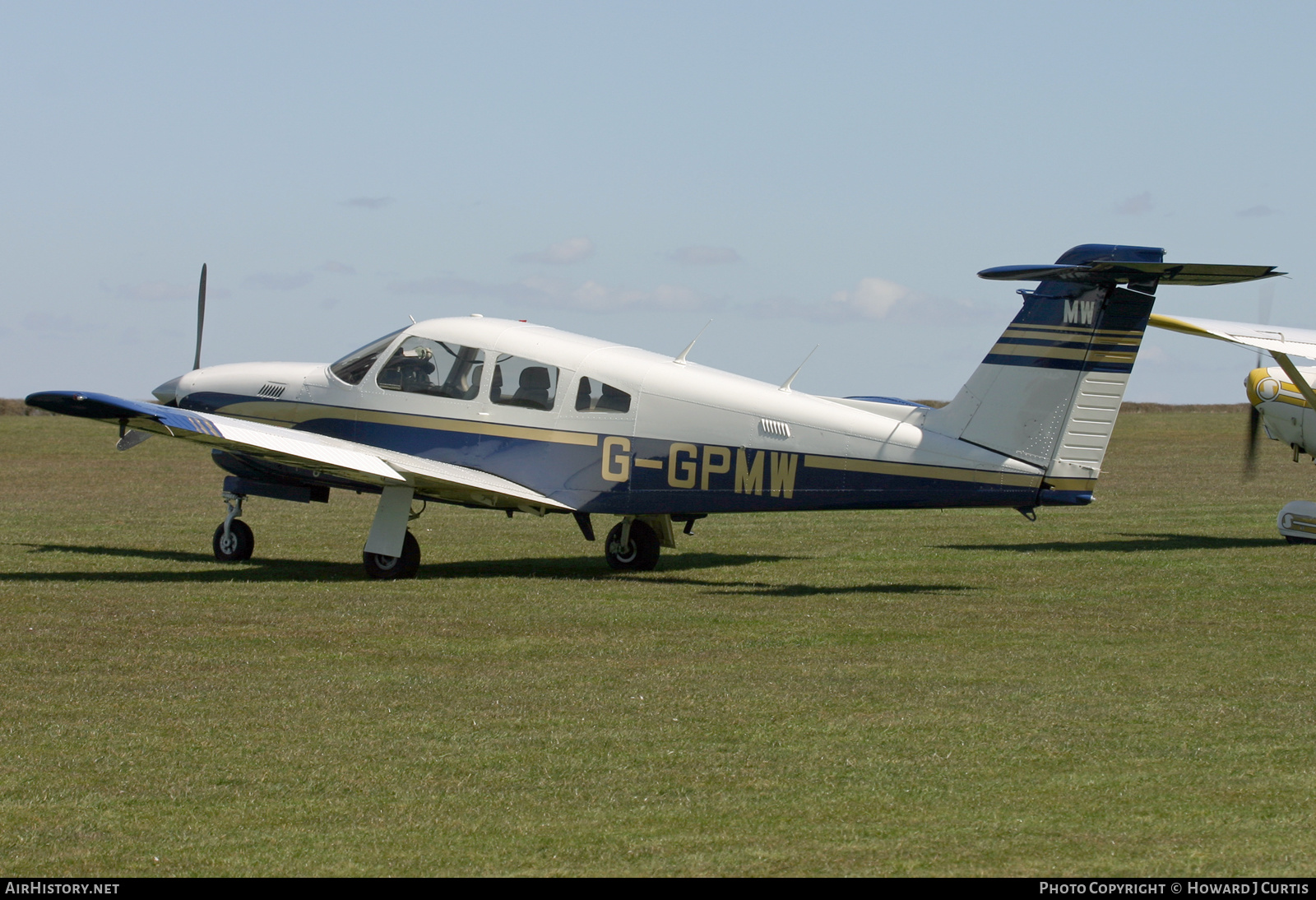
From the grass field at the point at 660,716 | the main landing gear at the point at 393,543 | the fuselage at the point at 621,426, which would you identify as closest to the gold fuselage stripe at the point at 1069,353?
the fuselage at the point at 621,426

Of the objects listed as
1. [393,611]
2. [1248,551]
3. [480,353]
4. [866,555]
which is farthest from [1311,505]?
[393,611]

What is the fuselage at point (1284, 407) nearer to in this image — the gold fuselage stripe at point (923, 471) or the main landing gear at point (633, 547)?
the gold fuselage stripe at point (923, 471)

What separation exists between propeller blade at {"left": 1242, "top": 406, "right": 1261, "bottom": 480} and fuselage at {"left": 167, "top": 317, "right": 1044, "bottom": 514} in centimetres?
644

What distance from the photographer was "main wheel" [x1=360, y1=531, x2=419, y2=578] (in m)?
14.0

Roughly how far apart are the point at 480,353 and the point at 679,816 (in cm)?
928

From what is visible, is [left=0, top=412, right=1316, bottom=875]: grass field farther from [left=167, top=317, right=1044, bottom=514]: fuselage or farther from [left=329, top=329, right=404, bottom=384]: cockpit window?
[left=329, top=329, right=404, bottom=384]: cockpit window

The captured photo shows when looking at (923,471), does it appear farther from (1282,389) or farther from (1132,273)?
(1282,389)

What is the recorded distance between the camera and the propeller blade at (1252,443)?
726 inches

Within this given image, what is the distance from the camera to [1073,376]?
12.6m

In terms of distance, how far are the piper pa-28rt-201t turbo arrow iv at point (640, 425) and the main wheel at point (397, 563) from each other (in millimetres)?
17

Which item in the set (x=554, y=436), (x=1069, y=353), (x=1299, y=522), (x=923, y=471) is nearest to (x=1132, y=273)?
(x=1069, y=353)

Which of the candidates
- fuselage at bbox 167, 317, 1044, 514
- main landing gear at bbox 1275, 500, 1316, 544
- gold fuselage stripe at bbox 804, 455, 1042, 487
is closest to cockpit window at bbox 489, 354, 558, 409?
fuselage at bbox 167, 317, 1044, 514

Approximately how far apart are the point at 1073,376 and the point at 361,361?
7.52m
